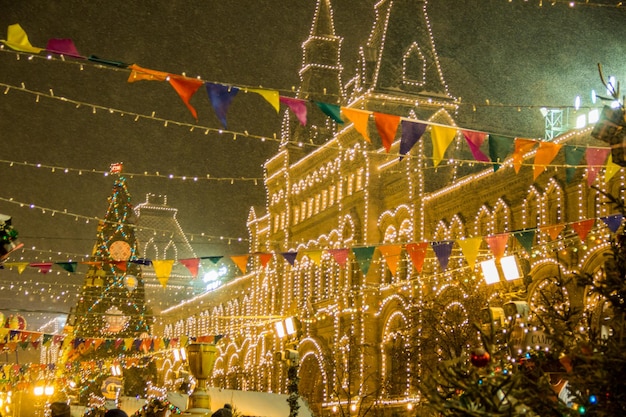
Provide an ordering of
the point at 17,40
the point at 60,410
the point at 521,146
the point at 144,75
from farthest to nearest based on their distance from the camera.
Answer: the point at 521,146, the point at 144,75, the point at 17,40, the point at 60,410

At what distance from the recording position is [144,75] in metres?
12.7

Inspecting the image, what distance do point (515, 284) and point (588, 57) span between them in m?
13.5

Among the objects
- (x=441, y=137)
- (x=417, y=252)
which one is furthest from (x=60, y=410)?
(x=417, y=252)

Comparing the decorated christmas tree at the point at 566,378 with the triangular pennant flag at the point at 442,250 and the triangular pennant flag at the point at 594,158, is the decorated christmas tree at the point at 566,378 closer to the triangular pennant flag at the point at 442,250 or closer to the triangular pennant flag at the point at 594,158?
the triangular pennant flag at the point at 594,158

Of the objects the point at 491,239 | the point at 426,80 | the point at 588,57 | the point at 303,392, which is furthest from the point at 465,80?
the point at 491,239

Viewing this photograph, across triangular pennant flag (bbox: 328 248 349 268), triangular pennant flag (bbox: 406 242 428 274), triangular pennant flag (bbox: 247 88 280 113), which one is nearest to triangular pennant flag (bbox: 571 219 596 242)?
triangular pennant flag (bbox: 406 242 428 274)

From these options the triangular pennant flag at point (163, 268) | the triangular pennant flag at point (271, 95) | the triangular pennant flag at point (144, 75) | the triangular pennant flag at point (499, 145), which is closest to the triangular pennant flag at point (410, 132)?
the triangular pennant flag at point (499, 145)

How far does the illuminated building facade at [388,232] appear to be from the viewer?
2514 cm

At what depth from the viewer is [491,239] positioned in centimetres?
2095

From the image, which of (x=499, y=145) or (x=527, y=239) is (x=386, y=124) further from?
(x=527, y=239)

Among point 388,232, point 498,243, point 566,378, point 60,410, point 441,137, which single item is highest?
point 388,232

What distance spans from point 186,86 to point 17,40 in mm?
2505

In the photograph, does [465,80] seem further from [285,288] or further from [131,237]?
[131,237]

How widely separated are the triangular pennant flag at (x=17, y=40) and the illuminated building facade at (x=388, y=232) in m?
7.84
